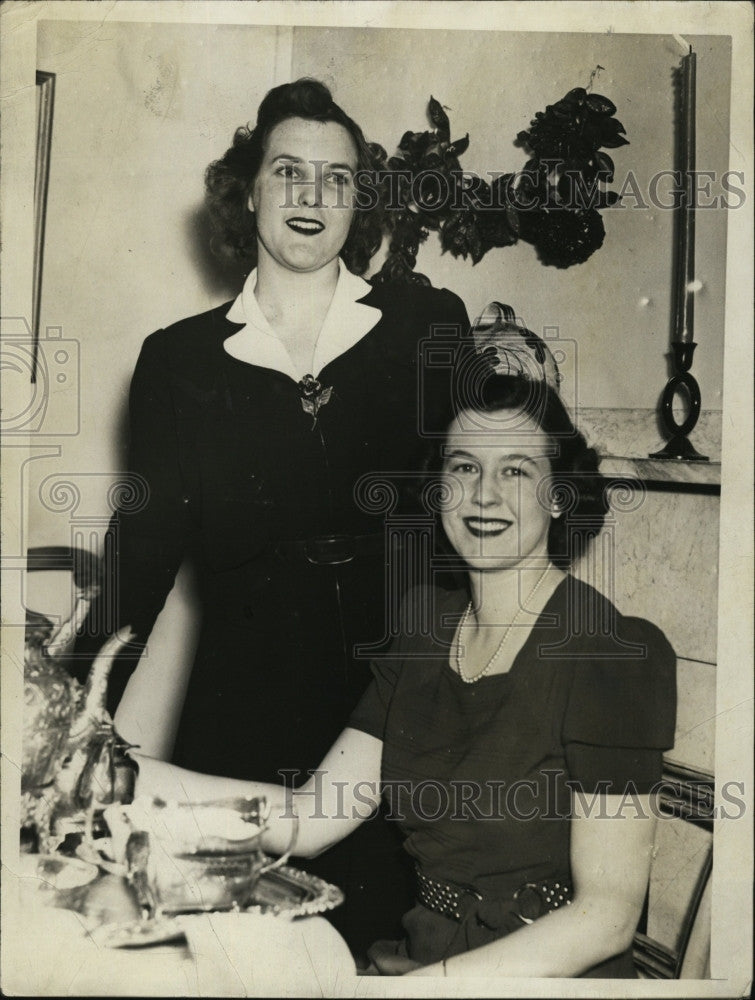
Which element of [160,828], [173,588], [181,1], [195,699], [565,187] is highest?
[181,1]

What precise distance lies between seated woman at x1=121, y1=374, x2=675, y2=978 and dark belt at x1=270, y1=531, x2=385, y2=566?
86mm

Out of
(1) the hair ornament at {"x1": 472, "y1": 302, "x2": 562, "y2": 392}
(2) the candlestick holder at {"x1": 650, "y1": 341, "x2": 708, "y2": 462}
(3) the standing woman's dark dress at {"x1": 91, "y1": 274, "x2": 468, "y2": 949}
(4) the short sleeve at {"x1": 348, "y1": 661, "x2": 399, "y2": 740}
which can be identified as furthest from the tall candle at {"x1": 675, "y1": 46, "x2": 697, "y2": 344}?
(4) the short sleeve at {"x1": 348, "y1": 661, "x2": 399, "y2": 740}

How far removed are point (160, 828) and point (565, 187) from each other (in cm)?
99

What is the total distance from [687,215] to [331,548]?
64 centimetres

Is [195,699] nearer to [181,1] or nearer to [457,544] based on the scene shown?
[457,544]

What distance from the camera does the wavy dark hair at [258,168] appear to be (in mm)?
1228

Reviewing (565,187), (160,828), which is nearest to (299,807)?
(160,828)

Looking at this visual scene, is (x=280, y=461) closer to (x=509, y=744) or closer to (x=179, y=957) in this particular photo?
(x=509, y=744)

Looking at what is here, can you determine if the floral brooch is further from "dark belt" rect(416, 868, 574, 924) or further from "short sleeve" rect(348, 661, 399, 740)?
"dark belt" rect(416, 868, 574, 924)

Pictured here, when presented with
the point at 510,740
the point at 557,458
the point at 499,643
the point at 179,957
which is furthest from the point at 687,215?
the point at 179,957

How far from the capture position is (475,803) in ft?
3.98

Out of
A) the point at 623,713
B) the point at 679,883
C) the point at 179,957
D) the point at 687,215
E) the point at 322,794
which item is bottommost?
the point at 179,957

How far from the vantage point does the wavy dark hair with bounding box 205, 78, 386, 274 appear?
1228mm

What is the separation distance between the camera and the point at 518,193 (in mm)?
1245
